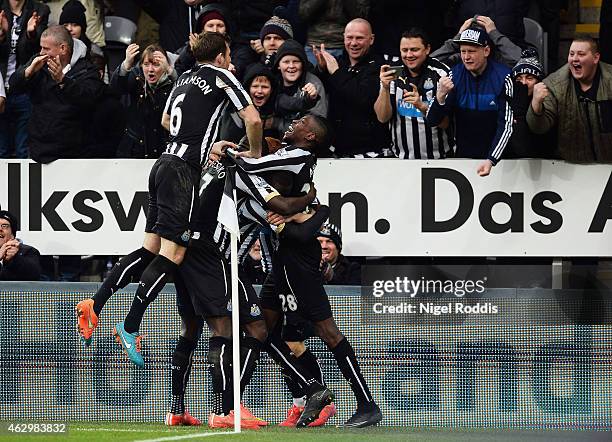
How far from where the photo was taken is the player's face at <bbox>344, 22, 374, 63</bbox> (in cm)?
1306

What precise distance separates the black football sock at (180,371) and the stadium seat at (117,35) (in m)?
5.25

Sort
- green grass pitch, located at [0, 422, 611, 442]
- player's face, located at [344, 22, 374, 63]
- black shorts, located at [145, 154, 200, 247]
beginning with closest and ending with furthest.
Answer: green grass pitch, located at [0, 422, 611, 442]
black shorts, located at [145, 154, 200, 247]
player's face, located at [344, 22, 374, 63]

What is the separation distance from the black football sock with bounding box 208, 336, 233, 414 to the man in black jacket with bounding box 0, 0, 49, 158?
3.97 m

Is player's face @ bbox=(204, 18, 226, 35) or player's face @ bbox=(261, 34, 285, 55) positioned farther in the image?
player's face @ bbox=(261, 34, 285, 55)

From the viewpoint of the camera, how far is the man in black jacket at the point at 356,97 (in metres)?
12.9

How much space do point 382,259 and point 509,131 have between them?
1.61m

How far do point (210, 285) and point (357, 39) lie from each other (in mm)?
3696

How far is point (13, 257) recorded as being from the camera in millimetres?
12531

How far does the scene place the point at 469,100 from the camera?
12484 mm

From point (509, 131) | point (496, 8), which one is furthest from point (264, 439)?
point (496, 8)

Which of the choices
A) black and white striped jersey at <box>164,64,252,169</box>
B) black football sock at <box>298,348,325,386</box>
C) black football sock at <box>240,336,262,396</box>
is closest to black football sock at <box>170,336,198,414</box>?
black football sock at <box>240,336,262,396</box>

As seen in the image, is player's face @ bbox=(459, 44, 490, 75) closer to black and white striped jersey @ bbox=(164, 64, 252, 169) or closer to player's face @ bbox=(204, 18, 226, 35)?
player's face @ bbox=(204, 18, 226, 35)

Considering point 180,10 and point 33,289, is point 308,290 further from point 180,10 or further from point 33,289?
point 180,10

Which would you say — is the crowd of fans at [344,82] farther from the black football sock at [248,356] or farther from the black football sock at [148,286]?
the black football sock at [248,356]
